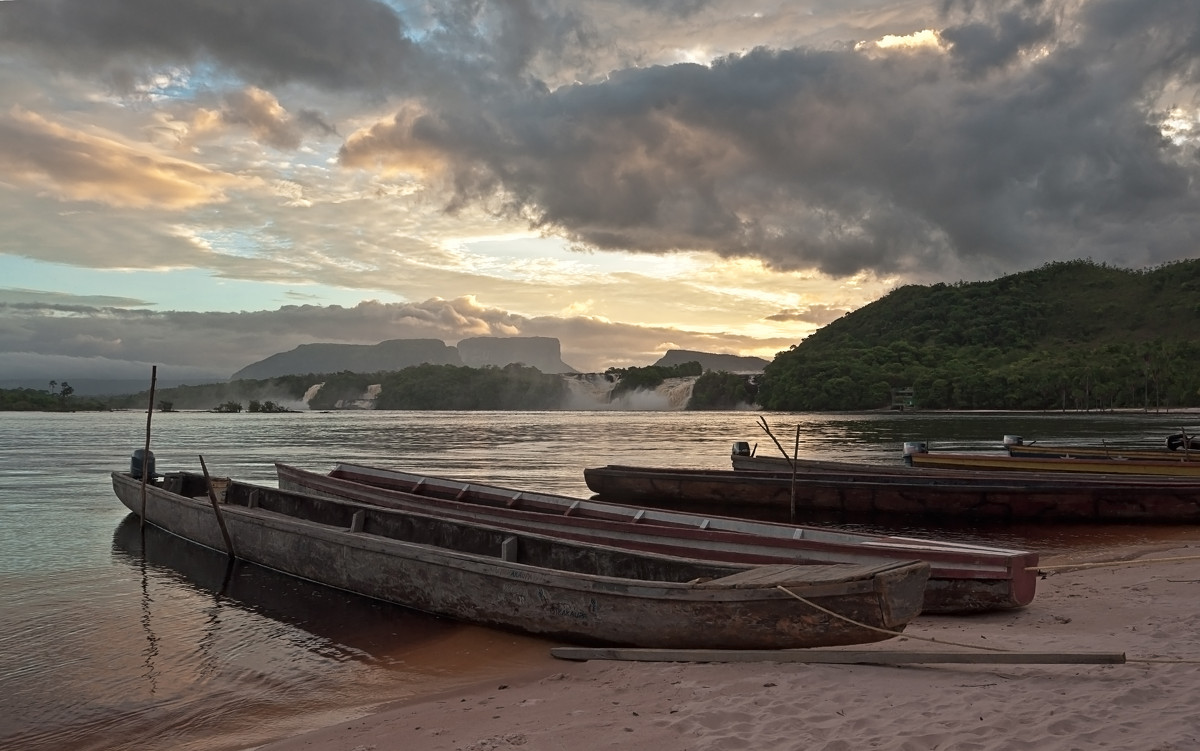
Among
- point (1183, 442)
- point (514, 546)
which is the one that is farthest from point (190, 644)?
point (1183, 442)

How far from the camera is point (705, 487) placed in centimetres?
2347

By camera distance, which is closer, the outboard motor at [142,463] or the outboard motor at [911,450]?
the outboard motor at [142,463]

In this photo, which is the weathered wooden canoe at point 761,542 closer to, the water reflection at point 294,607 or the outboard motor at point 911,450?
the water reflection at point 294,607

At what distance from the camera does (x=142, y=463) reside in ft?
60.5

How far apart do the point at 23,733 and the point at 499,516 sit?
293 inches

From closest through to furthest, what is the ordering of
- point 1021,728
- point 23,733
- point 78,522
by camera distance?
1. point 1021,728
2. point 23,733
3. point 78,522

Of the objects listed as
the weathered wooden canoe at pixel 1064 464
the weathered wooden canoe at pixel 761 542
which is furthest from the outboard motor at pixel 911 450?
the weathered wooden canoe at pixel 761 542

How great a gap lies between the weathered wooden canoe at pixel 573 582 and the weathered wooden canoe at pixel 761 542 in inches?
56.0

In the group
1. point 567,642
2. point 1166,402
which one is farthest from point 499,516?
point 1166,402

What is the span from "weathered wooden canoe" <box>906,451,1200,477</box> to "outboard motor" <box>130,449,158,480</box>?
24.0 meters

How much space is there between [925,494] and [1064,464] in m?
7.65

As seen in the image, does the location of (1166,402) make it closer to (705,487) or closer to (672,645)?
(705,487)

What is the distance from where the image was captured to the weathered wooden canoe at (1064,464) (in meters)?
23.6

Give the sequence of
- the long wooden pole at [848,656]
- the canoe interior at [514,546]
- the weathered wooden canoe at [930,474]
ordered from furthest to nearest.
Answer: the weathered wooden canoe at [930,474]
the canoe interior at [514,546]
the long wooden pole at [848,656]
